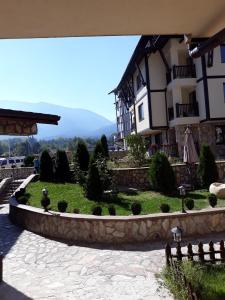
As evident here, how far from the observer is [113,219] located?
377 inches

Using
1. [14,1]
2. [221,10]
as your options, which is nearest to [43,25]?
[14,1]

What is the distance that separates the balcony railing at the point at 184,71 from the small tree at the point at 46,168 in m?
10.1

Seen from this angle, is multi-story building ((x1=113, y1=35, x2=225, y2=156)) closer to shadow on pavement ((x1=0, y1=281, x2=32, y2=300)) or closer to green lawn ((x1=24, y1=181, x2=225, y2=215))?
green lawn ((x1=24, y1=181, x2=225, y2=215))

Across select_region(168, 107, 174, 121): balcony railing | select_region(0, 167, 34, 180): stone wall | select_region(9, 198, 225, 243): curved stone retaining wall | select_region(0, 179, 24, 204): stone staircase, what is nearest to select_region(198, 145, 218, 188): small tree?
select_region(9, 198, 225, 243): curved stone retaining wall

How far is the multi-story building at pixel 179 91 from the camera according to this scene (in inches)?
888

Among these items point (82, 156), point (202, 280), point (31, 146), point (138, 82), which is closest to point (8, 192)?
point (82, 156)

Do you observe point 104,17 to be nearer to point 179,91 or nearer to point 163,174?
point 163,174

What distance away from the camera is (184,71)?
76.9ft

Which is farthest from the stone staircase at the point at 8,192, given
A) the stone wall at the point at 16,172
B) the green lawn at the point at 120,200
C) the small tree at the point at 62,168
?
the stone wall at the point at 16,172

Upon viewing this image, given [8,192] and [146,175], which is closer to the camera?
[146,175]

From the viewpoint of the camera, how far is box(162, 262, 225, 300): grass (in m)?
5.42

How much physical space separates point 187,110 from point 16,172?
12.7m

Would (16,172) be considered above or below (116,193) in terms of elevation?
above

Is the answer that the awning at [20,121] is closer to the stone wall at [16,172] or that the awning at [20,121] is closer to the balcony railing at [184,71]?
the balcony railing at [184,71]
